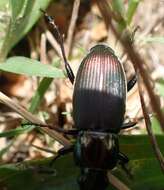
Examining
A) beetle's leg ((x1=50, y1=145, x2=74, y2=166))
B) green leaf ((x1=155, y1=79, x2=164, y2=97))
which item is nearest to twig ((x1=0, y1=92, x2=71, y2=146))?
beetle's leg ((x1=50, y1=145, x2=74, y2=166))

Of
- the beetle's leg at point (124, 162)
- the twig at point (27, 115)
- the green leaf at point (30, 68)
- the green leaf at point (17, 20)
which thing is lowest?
the beetle's leg at point (124, 162)

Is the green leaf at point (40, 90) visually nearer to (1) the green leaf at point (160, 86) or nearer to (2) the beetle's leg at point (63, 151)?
(2) the beetle's leg at point (63, 151)

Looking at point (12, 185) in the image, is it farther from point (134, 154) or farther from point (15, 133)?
point (134, 154)

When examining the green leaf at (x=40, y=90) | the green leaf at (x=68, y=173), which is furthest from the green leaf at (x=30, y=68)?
the green leaf at (x=68, y=173)

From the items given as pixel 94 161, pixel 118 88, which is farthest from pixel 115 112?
pixel 94 161

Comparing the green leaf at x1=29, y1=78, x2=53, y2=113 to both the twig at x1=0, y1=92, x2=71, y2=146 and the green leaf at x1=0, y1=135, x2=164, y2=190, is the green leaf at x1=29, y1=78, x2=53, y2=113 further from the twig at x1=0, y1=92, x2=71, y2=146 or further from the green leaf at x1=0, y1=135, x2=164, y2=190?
the green leaf at x1=0, y1=135, x2=164, y2=190

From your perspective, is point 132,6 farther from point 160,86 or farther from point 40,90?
point 40,90
